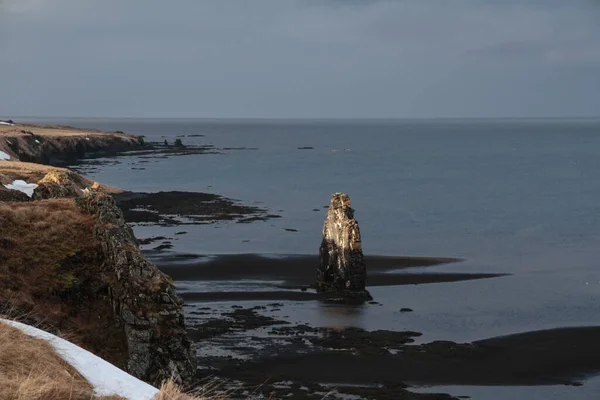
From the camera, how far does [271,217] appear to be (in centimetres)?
9169

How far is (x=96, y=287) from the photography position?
2584cm

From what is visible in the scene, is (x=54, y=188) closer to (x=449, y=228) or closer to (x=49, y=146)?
(x=449, y=228)

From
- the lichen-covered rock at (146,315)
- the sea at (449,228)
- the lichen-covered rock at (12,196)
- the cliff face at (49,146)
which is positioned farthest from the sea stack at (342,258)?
the cliff face at (49,146)

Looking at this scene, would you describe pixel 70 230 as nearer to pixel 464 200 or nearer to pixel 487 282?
pixel 487 282

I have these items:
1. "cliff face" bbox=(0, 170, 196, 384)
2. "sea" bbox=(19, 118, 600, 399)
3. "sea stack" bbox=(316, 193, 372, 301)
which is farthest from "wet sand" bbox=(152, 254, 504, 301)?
"cliff face" bbox=(0, 170, 196, 384)

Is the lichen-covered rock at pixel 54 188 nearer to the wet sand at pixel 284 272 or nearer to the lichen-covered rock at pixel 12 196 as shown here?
the lichen-covered rock at pixel 12 196

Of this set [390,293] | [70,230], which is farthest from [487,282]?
[70,230]

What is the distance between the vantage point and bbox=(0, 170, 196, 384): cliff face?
23891 mm

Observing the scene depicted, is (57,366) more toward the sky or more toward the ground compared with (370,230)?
more toward the sky

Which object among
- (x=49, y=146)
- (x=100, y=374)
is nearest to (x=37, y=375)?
(x=100, y=374)

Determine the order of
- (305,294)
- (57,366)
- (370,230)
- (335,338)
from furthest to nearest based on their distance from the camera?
1. (370,230)
2. (305,294)
3. (335,338)
4. (57,366)

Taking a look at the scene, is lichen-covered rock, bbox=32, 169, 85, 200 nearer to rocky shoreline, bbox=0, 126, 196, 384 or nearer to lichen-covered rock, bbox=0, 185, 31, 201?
lichen-covered rock, bbox=0, 185, 31, 201

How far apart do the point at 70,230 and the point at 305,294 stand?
24508mm

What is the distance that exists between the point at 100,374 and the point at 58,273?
13.4 meters
